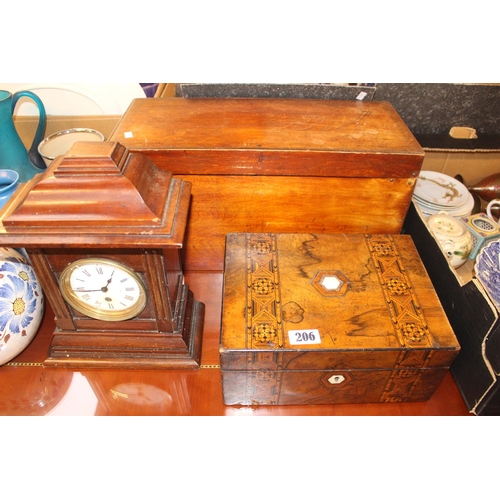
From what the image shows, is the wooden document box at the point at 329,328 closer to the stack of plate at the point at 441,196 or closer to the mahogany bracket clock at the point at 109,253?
the mahogany bracket clock at the point at 109,253

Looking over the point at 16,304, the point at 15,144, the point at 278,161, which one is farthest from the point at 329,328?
the point at 15,144

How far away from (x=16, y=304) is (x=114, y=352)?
269 mm

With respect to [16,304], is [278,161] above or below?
above

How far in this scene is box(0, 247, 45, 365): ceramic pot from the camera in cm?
100

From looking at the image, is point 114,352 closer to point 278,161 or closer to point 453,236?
point 278,161

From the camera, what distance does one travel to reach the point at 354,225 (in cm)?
128

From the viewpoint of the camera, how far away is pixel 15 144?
4.66 ft

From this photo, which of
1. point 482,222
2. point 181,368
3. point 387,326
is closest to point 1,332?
point 181,368

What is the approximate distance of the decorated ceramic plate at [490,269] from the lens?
106cm

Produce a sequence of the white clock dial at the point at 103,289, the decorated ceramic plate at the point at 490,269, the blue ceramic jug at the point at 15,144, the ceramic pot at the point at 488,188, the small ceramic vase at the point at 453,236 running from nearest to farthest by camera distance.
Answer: the white clock dial at the point at 103,289, the decorated ceramic plate at the point at 490,269, the small ceramic vase at the point at 453,236, the blue ceramic jug at the point at 15,144, the ceramic pot at the point at 488,188

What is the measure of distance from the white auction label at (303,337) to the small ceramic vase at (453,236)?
529mm

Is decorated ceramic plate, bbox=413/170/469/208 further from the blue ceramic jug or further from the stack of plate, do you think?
the blue ceramic jug

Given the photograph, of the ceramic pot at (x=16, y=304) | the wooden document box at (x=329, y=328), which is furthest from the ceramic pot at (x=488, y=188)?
the ceramic pot at (x=16, y=304)
